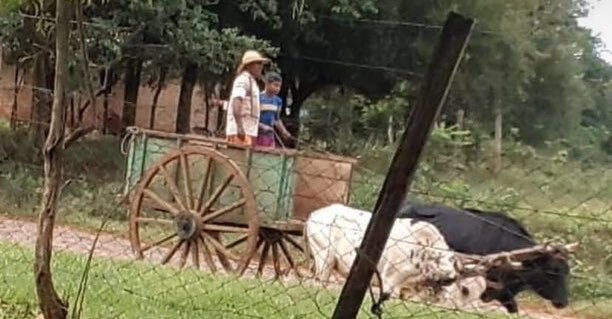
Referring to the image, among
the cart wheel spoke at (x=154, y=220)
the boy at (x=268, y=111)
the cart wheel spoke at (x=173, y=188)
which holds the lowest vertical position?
the cart wheel spoke at (x=154, y=220)

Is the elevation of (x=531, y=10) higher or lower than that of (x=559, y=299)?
higher

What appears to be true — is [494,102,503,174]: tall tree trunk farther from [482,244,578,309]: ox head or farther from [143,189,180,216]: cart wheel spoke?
[143,189,180,216]: cart wheel spoke

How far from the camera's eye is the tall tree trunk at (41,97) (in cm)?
1384

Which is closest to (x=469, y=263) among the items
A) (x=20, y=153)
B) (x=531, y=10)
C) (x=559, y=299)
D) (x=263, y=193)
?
(x=559, y=299)

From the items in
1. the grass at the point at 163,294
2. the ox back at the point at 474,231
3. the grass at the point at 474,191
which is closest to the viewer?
the grass at the point at 163,294

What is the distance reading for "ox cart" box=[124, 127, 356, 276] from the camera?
9781 millimetres

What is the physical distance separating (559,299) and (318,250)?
1819 millimetres

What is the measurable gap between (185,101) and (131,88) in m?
0.84

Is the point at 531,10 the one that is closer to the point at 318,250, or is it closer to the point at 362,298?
the point at 318,250

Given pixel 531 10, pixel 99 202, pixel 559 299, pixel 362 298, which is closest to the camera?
pixel 362 298

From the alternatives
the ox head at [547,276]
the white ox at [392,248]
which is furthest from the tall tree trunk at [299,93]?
the ox head at [547,276]

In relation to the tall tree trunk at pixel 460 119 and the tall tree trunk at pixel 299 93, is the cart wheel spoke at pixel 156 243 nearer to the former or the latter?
the tall tree trunk at pixel 460 119

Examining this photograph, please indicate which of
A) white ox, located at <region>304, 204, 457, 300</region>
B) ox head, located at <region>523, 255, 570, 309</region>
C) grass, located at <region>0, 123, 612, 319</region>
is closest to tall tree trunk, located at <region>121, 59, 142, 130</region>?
grass, located at <region>0, 123, 612, 319</region>

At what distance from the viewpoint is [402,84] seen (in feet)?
73.3
